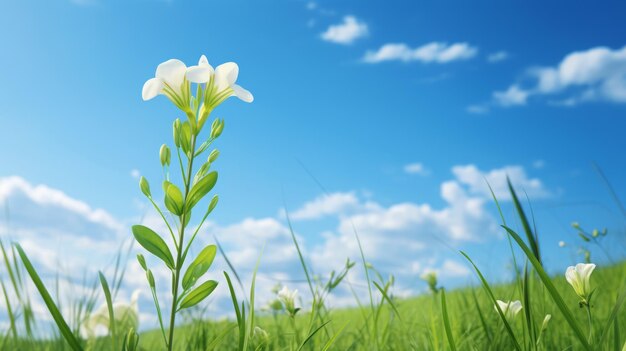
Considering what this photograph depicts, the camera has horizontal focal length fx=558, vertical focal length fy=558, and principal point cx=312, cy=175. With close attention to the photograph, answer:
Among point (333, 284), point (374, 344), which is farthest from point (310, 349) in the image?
point (374, 344)

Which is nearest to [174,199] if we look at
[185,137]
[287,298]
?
[185,137]

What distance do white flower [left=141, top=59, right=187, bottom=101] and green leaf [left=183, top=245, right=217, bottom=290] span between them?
1.38ft

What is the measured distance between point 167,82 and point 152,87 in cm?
4

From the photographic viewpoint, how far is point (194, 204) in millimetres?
1438

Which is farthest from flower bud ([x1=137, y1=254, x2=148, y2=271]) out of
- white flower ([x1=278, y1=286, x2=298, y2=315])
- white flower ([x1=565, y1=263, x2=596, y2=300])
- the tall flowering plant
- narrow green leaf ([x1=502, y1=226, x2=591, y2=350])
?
white flower ([x1=565, y1=263, x2=596, y2=300])

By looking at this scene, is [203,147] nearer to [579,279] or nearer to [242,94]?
[242,94]

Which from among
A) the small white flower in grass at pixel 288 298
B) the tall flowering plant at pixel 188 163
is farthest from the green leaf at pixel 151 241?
the small white flower in grass at pixel 288 298

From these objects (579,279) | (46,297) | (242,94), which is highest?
(242,94)

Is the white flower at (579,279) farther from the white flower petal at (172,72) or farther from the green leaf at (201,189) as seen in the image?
the white flower petal at (172,72)

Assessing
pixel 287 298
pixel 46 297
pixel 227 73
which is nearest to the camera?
pixel 46 297

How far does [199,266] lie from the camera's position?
146 cm

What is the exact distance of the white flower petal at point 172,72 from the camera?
1.48 metres

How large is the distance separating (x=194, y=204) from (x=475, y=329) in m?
2.42

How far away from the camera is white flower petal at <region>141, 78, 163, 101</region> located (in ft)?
4.91
